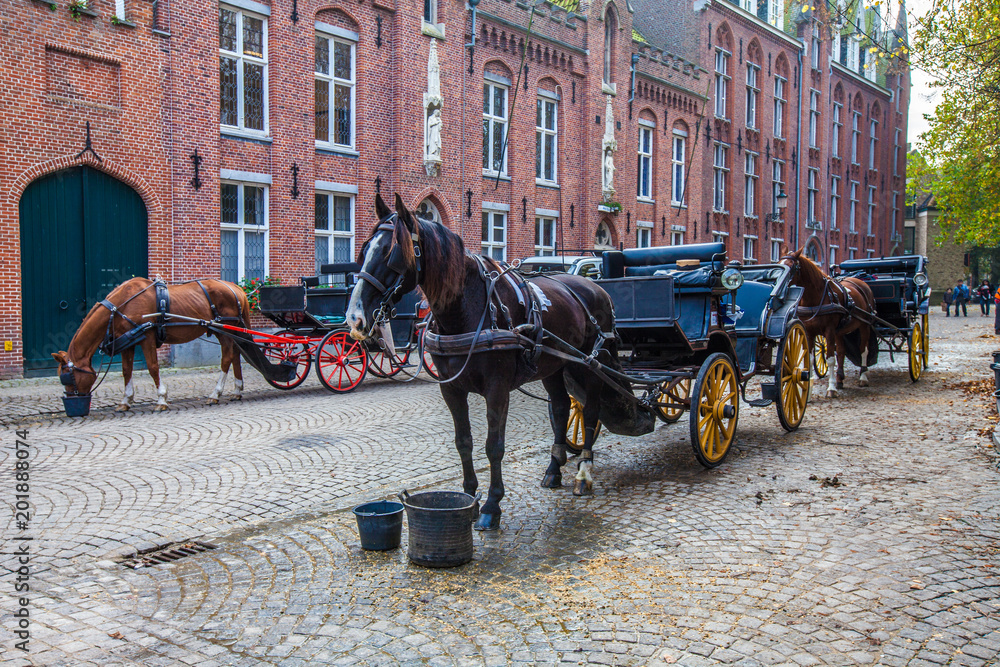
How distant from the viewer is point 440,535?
4.10 meters

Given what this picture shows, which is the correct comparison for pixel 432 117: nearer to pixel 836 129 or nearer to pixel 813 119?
pixel 813 119

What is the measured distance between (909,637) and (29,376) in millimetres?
13812

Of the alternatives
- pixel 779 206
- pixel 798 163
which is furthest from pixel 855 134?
pixel 779 206

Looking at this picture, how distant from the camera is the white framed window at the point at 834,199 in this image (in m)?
39.7

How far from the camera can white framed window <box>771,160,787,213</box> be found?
115 feet

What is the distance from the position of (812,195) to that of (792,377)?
33.9 m

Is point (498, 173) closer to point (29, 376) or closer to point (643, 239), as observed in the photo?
point (643, 239)

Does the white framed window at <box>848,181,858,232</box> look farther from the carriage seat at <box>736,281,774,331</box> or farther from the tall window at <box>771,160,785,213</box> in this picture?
the carriage seat at <box>736,281,774,331</box>

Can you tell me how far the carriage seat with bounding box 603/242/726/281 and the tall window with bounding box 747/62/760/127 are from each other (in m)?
29.4

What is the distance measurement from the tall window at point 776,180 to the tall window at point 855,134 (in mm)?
8603

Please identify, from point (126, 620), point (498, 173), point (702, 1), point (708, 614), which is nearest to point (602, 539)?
point (708, 614)

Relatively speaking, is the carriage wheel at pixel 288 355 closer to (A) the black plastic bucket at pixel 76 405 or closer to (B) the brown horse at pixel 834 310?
(A) the black plastic bucket at pixel 76 405

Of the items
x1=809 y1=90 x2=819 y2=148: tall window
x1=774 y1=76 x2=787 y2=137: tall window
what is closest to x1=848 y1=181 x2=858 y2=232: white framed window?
x1=809 y1=90 x2=819 y2=148: tall window

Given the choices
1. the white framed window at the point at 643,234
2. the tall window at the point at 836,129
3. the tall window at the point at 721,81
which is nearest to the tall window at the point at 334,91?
the white framed window at the point at 643,234
